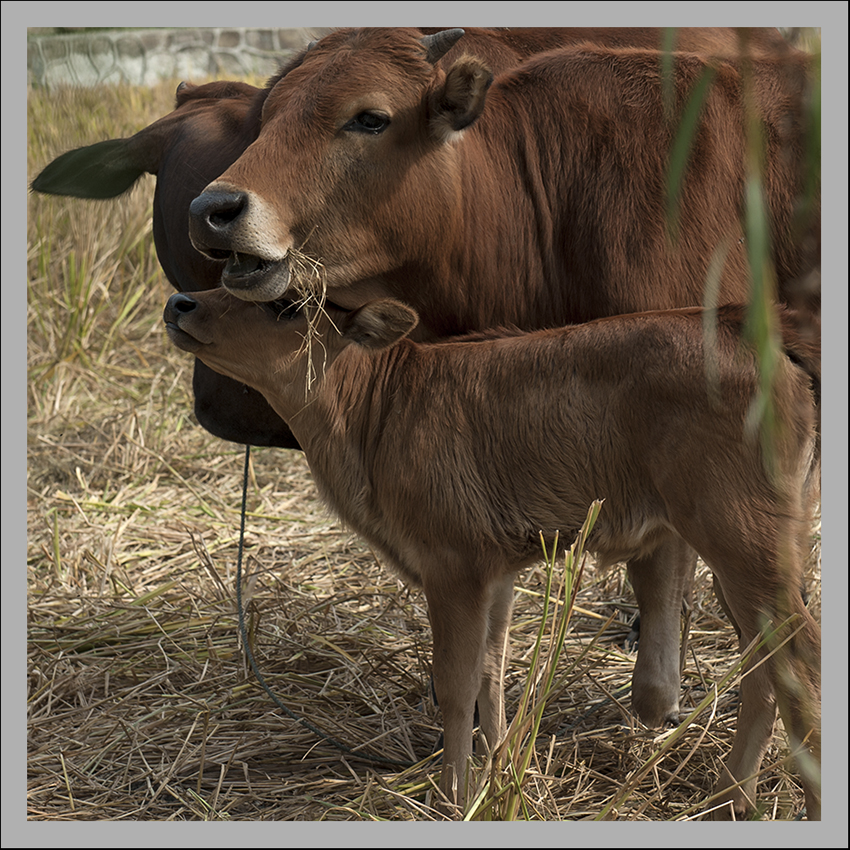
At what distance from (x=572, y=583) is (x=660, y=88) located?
1907 millimetres

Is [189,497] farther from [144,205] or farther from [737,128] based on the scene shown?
[737,128]

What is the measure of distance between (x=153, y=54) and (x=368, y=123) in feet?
34.3

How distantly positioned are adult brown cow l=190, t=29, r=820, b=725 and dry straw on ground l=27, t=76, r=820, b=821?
540 millimetres

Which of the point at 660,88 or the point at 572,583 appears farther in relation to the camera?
the point at 660,88

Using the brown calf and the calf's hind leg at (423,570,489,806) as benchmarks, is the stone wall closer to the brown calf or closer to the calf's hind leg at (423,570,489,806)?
the brown calf

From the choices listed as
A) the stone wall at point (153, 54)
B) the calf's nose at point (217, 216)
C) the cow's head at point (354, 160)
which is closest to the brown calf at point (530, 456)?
the cow's head at point (354, 160)

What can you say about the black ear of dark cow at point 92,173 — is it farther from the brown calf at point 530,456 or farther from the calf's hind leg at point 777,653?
the calf's hind leg at point 777,653

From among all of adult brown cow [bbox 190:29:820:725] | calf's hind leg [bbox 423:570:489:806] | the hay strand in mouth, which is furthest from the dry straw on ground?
the hay strand in mouth

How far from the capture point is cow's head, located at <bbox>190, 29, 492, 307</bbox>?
3252mm

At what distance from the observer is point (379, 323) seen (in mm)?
3527

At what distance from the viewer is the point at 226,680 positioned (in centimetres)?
447

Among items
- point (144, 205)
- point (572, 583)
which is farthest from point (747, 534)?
point (144, 205)

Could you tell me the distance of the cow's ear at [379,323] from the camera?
3475 mm

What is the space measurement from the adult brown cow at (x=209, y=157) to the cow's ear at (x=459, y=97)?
1.96 ft
